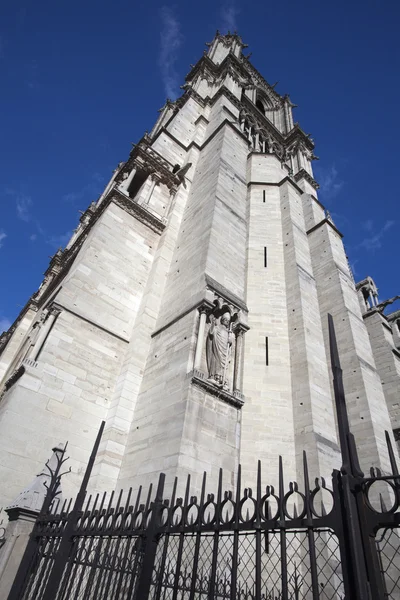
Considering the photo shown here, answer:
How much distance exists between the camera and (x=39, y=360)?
320 inches

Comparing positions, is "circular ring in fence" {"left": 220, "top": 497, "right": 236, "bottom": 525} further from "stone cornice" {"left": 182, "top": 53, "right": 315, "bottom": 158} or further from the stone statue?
"stone cornice" {"left": 182, "top": 53, "right": 315, "bottom": 158}

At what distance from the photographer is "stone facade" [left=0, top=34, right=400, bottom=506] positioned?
24.2 ft

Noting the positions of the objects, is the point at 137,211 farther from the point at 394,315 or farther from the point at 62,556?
the point at 394,315

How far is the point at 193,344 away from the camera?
8.09m

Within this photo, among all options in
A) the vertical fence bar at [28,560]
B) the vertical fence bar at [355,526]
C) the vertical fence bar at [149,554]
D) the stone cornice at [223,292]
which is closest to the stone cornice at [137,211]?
the stone cornice at [223,292]

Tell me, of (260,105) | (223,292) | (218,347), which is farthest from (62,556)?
(260,105)

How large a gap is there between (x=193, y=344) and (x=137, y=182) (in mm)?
9233

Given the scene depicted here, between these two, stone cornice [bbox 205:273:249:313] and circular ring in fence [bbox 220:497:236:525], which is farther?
stone cornice [bbox 205:273:249:313]

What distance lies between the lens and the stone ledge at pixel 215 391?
742cm

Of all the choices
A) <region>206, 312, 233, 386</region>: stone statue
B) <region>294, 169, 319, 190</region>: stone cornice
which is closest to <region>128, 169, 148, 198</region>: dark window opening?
<region>206, 312, 233, 386</region>: stone statue

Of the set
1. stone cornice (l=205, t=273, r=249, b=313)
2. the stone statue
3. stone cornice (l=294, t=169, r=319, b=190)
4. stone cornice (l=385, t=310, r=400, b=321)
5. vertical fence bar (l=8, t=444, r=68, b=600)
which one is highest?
stone cornice (l=294, t=169, r=319, b=190)

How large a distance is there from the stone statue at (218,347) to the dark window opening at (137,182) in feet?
26.3

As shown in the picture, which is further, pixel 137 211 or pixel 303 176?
pixel 303 176

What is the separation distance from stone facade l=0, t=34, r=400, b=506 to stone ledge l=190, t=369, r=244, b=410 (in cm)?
3
